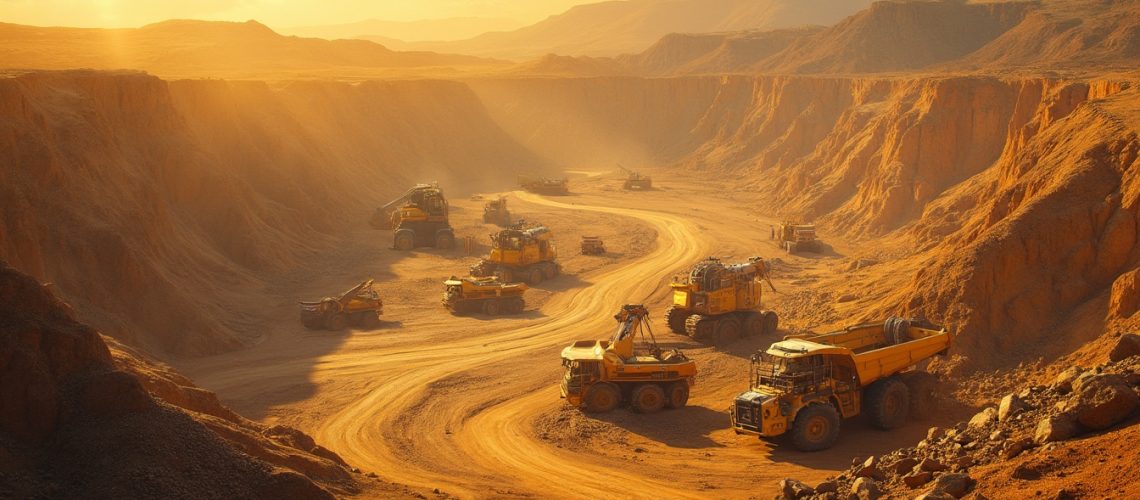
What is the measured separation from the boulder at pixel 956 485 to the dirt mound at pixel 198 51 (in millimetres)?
73325

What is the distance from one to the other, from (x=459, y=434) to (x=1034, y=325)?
48.3ft

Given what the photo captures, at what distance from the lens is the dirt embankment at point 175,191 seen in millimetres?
→ 30281

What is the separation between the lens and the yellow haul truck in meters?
20.8

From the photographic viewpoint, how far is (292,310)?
122 ft

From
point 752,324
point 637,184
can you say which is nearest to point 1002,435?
point 752,324

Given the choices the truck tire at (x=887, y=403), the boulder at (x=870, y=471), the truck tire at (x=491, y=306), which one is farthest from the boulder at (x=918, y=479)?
the truck tire at (x=491, y=306)

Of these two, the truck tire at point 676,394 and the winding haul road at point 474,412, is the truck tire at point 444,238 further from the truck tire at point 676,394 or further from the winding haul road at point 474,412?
the truck tire at point 676,394

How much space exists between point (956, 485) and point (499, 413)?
13686 mm

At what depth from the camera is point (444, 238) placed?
4969 cm

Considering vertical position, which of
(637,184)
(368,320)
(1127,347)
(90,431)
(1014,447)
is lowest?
(368,320)

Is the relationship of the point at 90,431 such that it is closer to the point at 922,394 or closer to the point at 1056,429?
the point at 1056,429

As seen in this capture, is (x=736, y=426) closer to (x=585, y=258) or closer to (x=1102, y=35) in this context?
(x=585, y=258)

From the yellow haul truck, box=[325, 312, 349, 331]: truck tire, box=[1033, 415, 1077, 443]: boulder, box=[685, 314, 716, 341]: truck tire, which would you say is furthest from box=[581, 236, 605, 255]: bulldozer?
box=[1033, 415, 1077, 443]: boulder

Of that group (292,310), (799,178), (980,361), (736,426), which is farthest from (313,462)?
(799,178)
